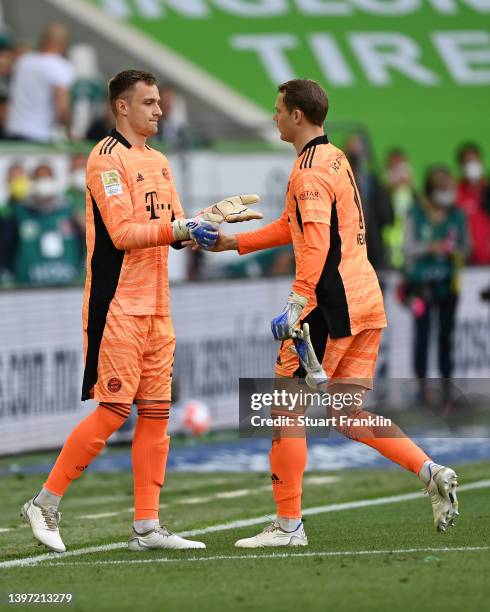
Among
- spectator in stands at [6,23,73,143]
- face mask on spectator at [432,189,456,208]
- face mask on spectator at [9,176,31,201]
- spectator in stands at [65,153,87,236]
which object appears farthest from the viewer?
spectator in stands at [6,23,73,143]

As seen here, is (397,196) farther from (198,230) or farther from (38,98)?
(198,230)

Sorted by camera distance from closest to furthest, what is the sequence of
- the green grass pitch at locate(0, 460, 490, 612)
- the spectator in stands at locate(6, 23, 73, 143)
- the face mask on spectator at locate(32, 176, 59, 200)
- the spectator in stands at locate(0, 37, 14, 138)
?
the green grass pitch at locate(0, 460, 490, 612) → the face mask on spectator at locate(32, 176, 59, 200) → the spectator in stands at locate(0, 37, 14, 138) → the spectator in stands at locate(6, 23, 73, 143)

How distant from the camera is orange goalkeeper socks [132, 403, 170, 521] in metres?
7.72

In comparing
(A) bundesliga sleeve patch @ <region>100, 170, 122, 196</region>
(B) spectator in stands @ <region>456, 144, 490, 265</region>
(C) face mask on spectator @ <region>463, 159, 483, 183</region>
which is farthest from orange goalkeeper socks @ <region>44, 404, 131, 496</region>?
(C) face mask on spectator @ <region>463, 159, 483, 183</region>

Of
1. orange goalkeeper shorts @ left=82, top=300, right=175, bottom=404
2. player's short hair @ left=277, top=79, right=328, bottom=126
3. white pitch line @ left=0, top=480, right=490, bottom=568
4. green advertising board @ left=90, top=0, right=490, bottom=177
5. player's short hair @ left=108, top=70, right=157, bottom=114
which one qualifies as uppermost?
green advertising board @ left=90, top=0, right=490, bottom=177

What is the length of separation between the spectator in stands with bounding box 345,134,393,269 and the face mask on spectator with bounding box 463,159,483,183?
11.8 feet

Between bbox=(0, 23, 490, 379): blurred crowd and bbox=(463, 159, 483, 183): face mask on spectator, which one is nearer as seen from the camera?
bbox=(0, 23, 490, 379): blurred crowd

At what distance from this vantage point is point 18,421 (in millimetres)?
12844

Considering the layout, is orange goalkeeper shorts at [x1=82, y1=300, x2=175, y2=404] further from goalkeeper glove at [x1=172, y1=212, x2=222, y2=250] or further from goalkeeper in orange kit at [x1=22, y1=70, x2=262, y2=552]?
goalkeeper glove at [x1=172, y1=212, x2=222, y2=250]

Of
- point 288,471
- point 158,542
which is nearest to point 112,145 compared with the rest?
point 288,471

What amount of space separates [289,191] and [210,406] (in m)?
7.11

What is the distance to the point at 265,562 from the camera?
7109mm

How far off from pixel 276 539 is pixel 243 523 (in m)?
1.27

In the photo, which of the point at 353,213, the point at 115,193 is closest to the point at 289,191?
the point at 353,213
